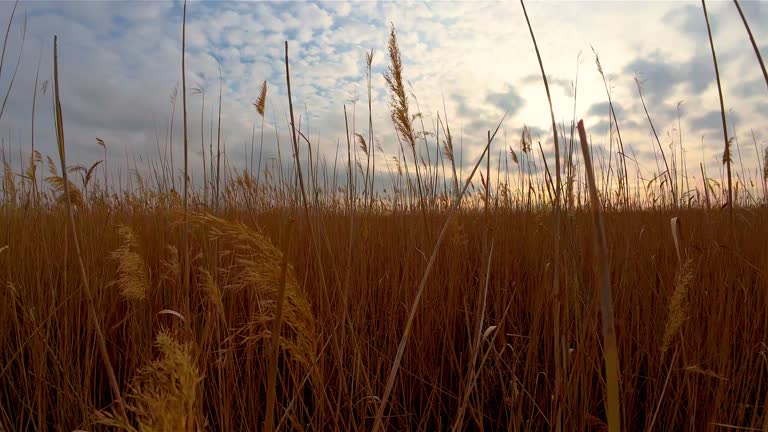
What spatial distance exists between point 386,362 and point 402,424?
205 mm

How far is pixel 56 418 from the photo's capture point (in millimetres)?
1253

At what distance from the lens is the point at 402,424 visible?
1295 millimetres

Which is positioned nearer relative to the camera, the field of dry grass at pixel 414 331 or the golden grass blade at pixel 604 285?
the golden grass blade at pixel 604 285

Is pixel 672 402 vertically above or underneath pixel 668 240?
underneath

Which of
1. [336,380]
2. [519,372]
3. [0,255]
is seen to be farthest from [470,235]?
[0,255]

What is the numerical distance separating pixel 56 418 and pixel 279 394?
629 mm

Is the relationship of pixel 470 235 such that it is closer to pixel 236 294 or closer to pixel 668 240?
pixel 668 240

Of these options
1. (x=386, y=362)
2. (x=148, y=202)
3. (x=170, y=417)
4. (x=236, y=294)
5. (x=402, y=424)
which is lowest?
(x=402, y=424)

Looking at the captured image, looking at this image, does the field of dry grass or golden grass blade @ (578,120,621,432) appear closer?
golden grass blade @ (578,120,621,432)

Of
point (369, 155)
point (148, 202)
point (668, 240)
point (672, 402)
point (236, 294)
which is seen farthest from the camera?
point (148, 202)

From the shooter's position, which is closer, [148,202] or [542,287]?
[542,287]

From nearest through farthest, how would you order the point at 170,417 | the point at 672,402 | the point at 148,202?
the point at 170,417 < the point at 672,402 < the point at 148,202

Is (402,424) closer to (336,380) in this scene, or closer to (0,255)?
(336,380)

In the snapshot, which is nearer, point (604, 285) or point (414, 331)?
point (604, 285)
